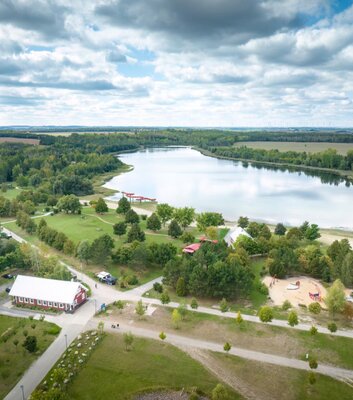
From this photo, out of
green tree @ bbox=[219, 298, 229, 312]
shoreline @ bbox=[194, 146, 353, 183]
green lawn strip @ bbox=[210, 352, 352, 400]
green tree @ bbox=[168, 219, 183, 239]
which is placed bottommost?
green lawn strip @ bbox=[210, 352, 352, 400]

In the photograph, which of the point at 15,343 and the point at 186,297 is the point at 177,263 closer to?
the point at 186,297

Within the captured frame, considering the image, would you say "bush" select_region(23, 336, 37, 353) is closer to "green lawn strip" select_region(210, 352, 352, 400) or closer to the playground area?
"green lawn strip" select_region(210, 352, 352, 400)

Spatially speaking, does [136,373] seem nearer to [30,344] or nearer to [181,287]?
[30,344]

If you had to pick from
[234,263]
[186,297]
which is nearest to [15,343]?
[186,297]

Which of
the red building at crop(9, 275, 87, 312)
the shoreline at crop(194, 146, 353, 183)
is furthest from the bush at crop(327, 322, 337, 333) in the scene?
the shoreline at crop(194, 146, 353, 183)

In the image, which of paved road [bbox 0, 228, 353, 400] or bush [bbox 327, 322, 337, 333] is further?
bush [bbox 327, 322, 337, 333]

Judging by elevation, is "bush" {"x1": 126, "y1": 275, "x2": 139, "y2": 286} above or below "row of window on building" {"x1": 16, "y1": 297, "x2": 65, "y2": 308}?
above
